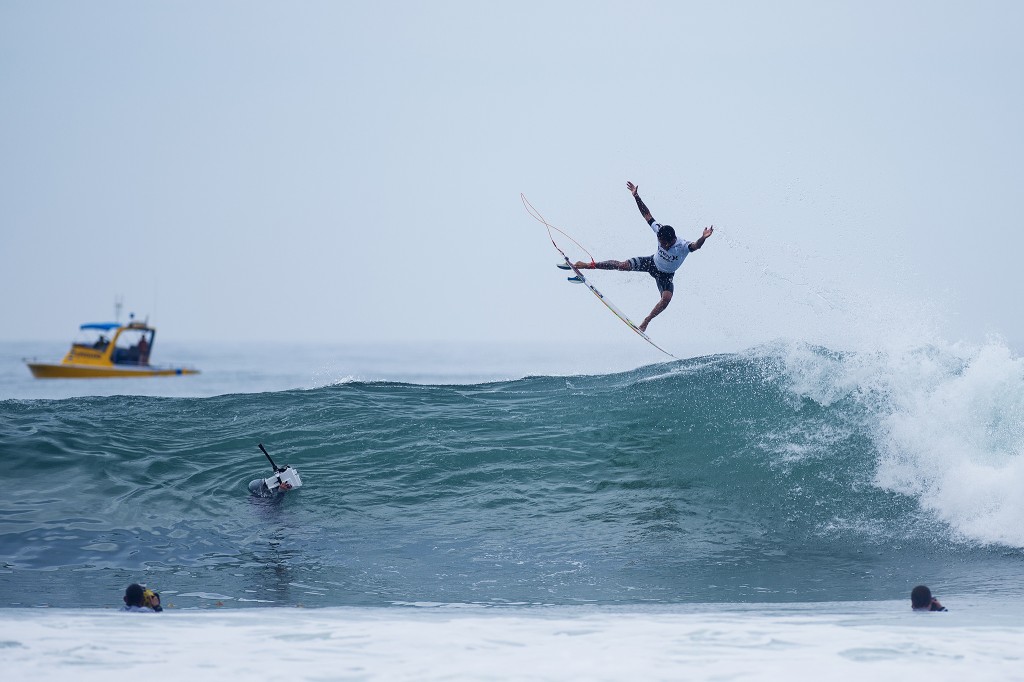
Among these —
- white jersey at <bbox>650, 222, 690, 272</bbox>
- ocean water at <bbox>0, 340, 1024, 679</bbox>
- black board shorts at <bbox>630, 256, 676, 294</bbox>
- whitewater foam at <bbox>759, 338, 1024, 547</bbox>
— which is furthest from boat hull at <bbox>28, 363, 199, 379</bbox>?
whitewater foam at <bbox>759, 338, 1024, 547</bbox>

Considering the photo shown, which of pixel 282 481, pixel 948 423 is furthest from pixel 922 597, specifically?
pixel 282 481

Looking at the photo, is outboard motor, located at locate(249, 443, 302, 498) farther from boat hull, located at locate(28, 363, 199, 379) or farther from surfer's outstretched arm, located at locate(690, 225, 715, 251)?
boat hull, located at locate(28, 363, 199, 379)

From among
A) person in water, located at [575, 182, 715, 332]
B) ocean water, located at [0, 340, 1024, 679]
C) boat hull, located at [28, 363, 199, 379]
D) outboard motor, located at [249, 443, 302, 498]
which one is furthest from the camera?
boat hull, located at [28, 363, 199, 379]

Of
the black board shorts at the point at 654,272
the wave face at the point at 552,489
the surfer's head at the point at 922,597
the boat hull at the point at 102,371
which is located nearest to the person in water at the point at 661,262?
the black board shorts at the point at 654,272

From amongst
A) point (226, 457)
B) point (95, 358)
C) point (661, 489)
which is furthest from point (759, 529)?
point (95, 358)

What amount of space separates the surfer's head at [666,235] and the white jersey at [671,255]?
0.17ft

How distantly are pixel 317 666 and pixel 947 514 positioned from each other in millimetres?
8017

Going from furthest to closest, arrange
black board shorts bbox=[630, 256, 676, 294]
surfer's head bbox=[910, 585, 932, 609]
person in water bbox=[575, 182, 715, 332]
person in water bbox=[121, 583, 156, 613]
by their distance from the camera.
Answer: black board shorts bbox=[630, 256, 676, 294] < person in water bbox=[575, 182, 715, 332] < person in water bbox=[121, 583, 156, 613] < surfer's head bbox=[910, 585, 932, 609]

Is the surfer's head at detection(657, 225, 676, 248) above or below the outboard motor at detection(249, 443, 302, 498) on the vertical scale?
above

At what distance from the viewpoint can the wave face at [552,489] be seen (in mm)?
8602

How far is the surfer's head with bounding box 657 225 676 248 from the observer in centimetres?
1267

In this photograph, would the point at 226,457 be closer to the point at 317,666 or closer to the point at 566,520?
the point at 566,520

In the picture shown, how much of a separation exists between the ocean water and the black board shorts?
241 centimetres

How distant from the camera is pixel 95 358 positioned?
42.1 meters
